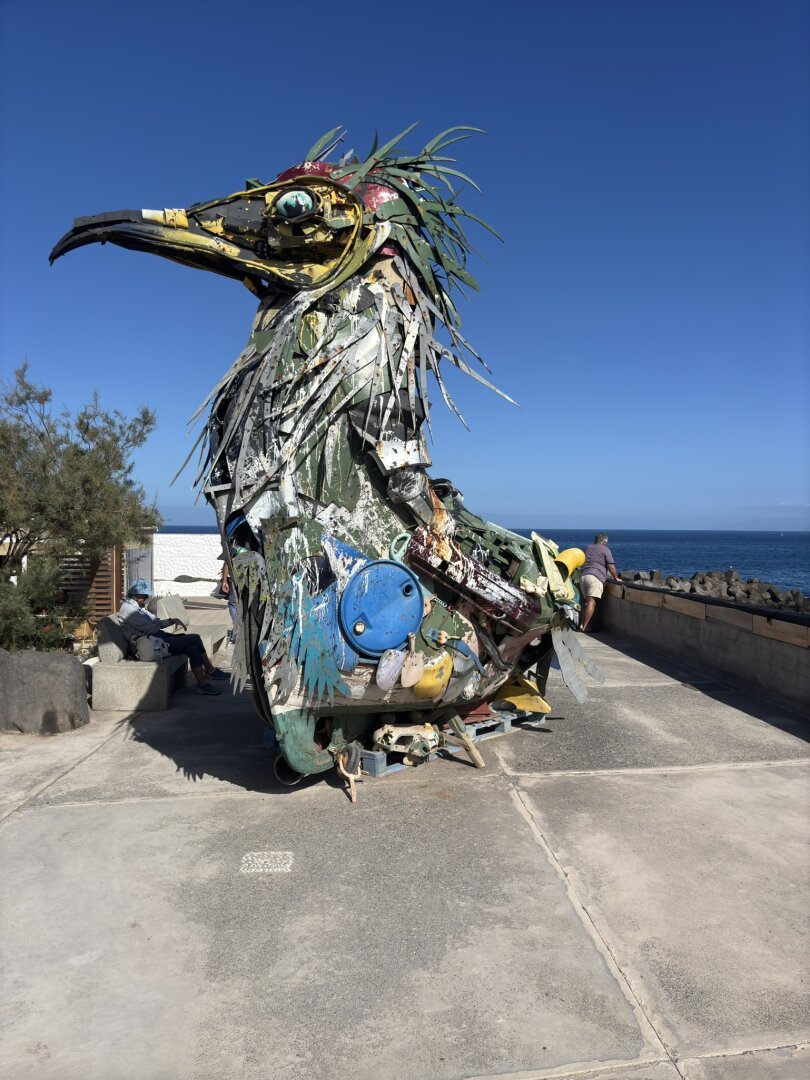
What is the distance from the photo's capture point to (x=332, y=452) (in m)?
4.36

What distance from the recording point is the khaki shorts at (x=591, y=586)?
1071 cm

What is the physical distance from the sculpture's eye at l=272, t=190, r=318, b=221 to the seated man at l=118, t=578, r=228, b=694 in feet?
14.3

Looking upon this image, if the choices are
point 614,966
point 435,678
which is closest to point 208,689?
point 435,678

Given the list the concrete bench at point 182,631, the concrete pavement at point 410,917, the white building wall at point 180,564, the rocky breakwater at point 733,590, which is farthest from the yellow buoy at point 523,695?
the white building wall at point 180,564

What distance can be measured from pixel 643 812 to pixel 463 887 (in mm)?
1492

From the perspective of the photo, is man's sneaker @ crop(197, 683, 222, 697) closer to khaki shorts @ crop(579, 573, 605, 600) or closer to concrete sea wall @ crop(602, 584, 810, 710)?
concrete sea wall @ crop(602, 584, 810, 710)

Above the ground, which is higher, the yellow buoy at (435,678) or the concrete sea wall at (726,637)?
the yellow buoy at (435,678)

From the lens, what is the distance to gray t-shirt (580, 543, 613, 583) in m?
10.9

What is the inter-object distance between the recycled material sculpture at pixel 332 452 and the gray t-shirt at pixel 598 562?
6.46 m

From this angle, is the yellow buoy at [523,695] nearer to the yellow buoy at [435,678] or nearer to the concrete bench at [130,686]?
the yellow buoy at [435,678]

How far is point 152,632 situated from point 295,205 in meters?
4.64

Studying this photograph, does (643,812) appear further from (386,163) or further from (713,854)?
(386,163)

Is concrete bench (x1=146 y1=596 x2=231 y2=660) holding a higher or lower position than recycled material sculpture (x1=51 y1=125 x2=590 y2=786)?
lower

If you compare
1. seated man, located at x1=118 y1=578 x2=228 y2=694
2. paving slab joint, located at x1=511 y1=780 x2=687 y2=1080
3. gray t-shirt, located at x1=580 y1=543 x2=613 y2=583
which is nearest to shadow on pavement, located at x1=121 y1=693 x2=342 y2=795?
seated man, located at x1=118 y1=578 x2=228 y2=694
